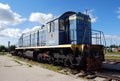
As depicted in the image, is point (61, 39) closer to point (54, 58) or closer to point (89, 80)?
point (54, 58)

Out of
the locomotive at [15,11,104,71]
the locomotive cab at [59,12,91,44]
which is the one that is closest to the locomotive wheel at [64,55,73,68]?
the locomotive at [15,11,104,71]

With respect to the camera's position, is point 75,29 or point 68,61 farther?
point 75,29

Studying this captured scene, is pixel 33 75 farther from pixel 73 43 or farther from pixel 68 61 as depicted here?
pixel 73 43

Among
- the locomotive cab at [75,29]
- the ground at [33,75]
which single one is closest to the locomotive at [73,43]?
the locomotive cab at [75,29]

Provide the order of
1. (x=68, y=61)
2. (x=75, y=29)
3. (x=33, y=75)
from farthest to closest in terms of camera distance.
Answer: (x=75, y=29) → (x=68, y=61) → (x=33, y=75)

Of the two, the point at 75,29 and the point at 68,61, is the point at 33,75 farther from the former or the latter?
the point at 75,29

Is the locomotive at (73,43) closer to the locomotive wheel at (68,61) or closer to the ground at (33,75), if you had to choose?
the locomotive wheel at (68,61)

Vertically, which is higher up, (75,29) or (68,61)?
(75,29)

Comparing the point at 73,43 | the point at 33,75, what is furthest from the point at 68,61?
the point at 33,75

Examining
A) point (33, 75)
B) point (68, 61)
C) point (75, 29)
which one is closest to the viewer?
point (33, 75)

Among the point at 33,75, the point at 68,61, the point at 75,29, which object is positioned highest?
the point at 75,29

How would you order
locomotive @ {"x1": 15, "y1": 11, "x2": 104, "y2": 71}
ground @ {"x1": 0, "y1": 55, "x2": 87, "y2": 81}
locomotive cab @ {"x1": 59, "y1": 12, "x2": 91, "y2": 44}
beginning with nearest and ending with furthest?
ground @ {"x1": 0, "y1": 55, "x2": 87, "y2": 81} < locomotive @ {"x1": 15, "y1": 11, "x2": 104, "y2": 71} < locomotive cab @ {"x1": 59, "y1": 12, "x2": 91, "y2": 44}

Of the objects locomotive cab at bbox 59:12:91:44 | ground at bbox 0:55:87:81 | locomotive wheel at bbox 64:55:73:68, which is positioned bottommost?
ground at bbox 0:55:87:81

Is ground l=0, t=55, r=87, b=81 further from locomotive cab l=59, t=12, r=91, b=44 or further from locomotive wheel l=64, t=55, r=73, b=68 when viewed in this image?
locomotive cab l=59, t=12, r=91, b=44
